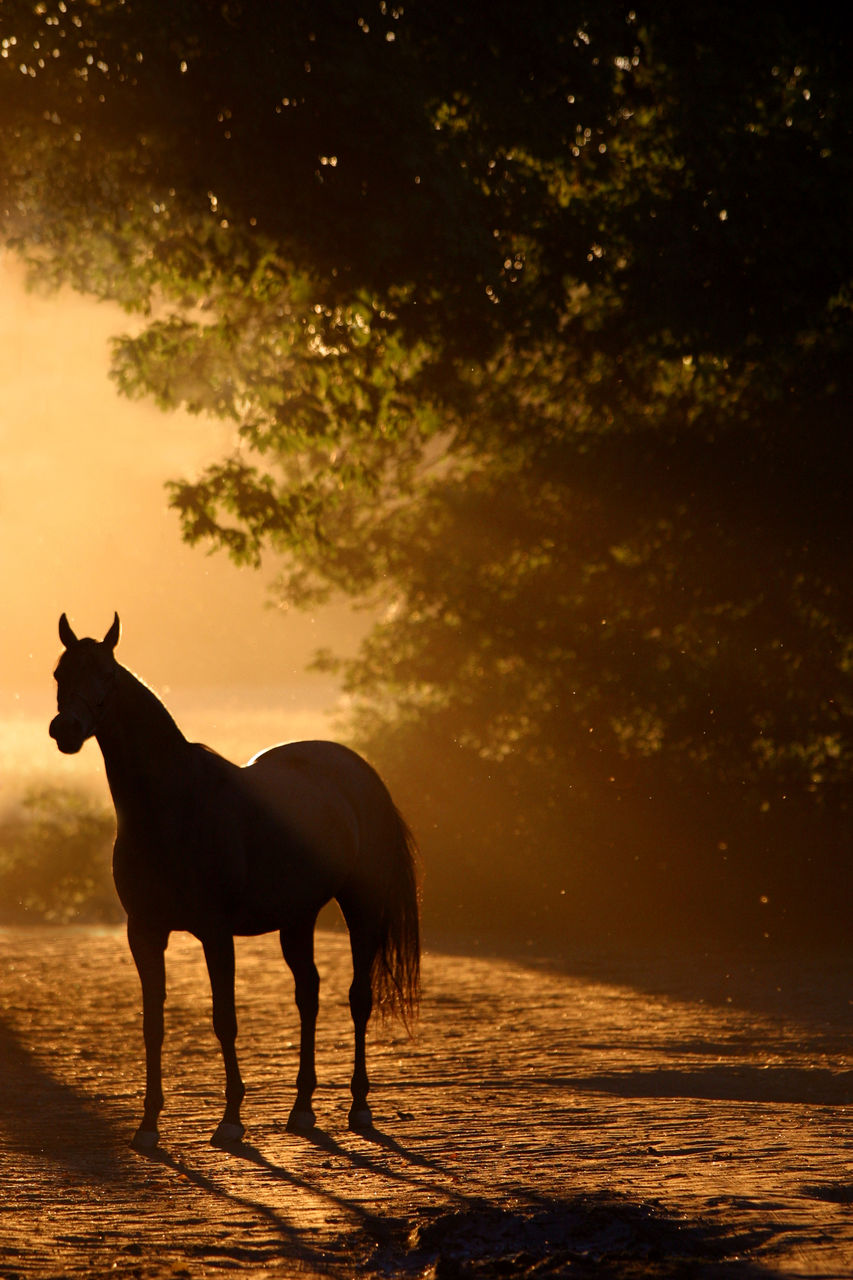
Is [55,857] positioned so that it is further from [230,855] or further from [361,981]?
[230,855]

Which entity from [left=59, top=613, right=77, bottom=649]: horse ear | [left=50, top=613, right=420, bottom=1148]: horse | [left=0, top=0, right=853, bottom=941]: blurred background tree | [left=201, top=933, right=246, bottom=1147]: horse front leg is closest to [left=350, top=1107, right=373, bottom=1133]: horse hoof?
[left=50, top=613, right=420, bottom=1148]: horse

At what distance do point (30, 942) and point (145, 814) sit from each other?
643 inches

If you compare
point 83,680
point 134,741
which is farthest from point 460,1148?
point 83,680

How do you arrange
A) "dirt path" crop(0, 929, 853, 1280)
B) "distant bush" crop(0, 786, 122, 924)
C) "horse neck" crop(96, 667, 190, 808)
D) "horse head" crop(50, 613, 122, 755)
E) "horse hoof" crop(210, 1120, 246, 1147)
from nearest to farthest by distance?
1. "dirt path" crop(0, 929, 853, 1280)
2. "horse head" crop(50, 613, 122, 755)
3. "horse neck" crop(96, 667, 190, 808)
4. "horse hoof" crop(210, 1120, 246, 1147)
5. "distant bush" crop(0, 786, 122, 924)

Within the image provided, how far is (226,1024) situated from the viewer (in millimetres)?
7816

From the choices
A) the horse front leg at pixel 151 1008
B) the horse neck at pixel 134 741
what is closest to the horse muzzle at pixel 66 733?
the horse neck at pixel 134 741

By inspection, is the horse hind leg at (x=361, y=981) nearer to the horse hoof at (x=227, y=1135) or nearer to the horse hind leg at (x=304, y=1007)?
the horse hind leg at (x=304, y=1007)

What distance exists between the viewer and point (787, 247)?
15539 millimetres

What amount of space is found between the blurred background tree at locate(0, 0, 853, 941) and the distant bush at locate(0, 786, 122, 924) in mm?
15374

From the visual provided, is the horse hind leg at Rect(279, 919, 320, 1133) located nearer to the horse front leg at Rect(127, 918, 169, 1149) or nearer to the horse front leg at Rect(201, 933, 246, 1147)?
the horse front leg at Rect(201, 933, 246, 1147)

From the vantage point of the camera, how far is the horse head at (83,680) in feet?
23.1

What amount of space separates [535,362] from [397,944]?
11810 millimetres

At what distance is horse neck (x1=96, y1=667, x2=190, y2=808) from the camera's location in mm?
7473

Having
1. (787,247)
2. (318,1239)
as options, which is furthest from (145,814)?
(787,247)
